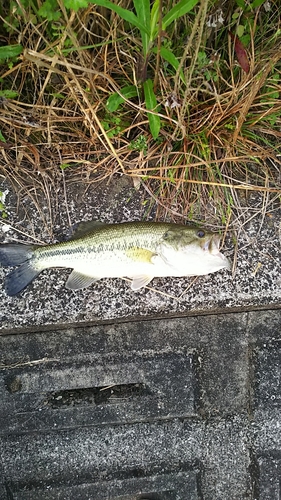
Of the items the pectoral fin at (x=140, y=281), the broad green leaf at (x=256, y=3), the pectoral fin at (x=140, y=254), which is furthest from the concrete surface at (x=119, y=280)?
the broad green leaf at (x=256, y=3)

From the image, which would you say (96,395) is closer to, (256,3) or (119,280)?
(119,280)

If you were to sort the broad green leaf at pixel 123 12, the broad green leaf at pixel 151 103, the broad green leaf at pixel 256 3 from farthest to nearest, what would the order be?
the broad green leaf at pixel 151 103 → the broad green leaf at pixel 256 3 → the broad green leaf at pixel 123 12

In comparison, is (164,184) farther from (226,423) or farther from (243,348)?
(226,423)

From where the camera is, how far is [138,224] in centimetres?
272

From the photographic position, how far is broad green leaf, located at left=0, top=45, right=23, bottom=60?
8.71 feet

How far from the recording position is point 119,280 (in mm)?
3029

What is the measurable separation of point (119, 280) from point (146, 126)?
114 cm

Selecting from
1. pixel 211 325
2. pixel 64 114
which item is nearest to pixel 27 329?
pixel 211 325

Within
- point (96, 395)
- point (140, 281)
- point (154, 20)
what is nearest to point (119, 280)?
point (140, 281)

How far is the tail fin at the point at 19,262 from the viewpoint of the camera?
9.22ft

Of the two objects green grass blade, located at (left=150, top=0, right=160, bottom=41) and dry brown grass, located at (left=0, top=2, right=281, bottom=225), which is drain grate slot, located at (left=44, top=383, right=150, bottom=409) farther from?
green grass blade, located at (left=150, top=0, right=160, bottom=41)

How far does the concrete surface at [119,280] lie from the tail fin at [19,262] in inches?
7.6

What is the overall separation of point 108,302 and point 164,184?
95cm

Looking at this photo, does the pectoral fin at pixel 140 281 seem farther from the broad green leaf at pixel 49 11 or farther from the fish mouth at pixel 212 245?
the broad green leaf at pixel 49 11
